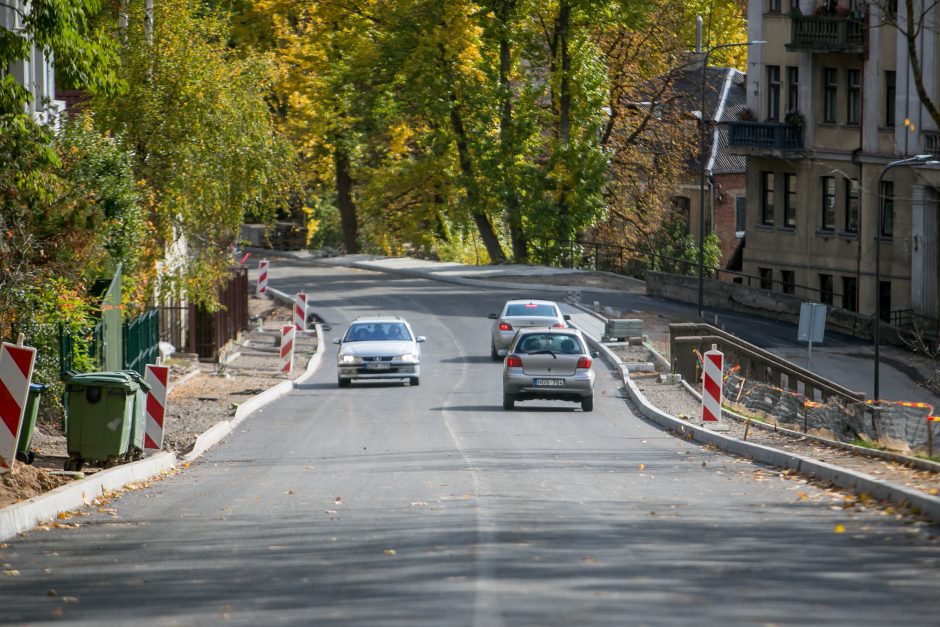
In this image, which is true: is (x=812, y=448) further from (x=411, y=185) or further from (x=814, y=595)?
(x=411, y=185)

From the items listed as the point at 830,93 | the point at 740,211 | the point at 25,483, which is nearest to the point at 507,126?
the point at 830,93

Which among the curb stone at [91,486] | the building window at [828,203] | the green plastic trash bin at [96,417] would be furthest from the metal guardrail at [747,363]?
the building window at [828,203]

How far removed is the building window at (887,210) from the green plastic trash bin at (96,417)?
40.1m

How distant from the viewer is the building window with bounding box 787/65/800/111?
5866cm

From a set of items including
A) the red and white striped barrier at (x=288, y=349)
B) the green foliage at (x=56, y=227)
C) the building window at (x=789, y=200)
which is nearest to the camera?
the green foliage at (x=56, y=227)

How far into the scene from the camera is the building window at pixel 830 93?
5662cm

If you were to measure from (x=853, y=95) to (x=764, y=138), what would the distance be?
12.5ft

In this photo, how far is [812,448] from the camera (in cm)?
1908

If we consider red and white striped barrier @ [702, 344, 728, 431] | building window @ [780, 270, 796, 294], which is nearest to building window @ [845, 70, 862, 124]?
building window @ [780, 270, 796, 294]

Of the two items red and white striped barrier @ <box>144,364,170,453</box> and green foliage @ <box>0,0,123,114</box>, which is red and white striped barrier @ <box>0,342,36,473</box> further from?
red and white striped barrier @ <box>144,364,170,453</box>

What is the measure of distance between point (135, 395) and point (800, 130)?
43.3 meters

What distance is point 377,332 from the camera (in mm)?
34938

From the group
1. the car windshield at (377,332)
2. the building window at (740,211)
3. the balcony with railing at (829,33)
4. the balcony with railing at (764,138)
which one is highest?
the balcony with railing at (829,33)

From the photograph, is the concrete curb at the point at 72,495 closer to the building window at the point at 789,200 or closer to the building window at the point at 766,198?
the building window at the point at 789,200
